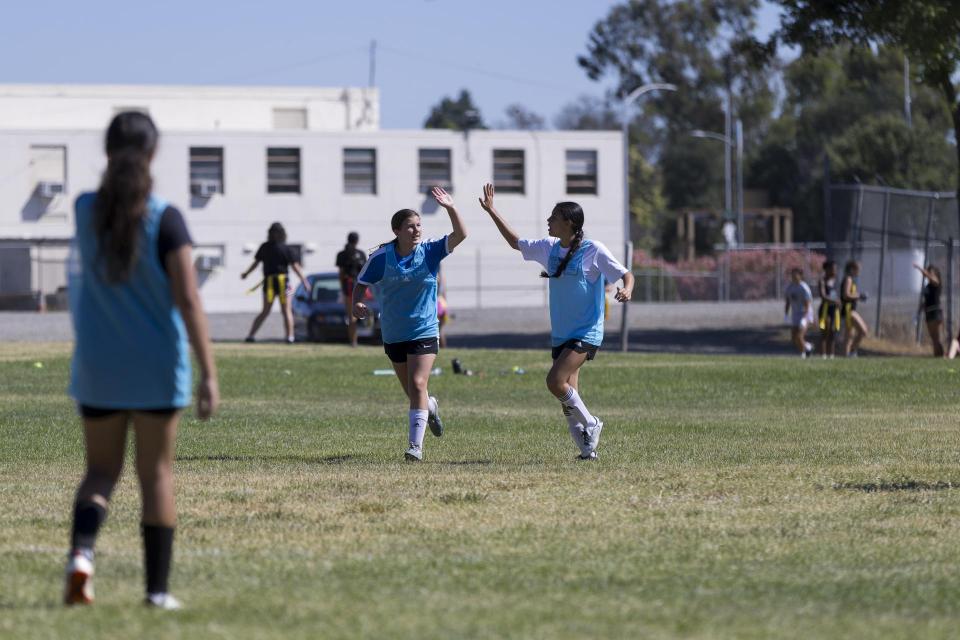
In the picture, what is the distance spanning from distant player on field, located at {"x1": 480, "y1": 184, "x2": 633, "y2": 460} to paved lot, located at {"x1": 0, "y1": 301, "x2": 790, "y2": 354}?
1947 centimetres

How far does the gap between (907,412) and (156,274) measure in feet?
39.6

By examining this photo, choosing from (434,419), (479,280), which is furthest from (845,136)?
(434,419)

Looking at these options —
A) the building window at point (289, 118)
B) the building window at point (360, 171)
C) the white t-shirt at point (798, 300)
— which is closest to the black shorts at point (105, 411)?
the white t-shirt at point (798, 300)

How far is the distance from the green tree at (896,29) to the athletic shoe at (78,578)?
22.7m

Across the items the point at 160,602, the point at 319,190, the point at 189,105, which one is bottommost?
the point at 160,602

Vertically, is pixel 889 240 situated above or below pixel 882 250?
above

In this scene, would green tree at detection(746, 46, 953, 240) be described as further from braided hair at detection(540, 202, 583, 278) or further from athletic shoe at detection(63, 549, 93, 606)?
athletic shoe at detection(63, 549, 93, 606)

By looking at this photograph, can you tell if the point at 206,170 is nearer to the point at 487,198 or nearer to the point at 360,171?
the point at 360,171

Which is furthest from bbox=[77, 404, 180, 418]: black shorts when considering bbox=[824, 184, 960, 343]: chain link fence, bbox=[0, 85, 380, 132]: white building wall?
bbox=[0, 85, 380, 132]: white building wall

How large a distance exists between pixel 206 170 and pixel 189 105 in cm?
1312

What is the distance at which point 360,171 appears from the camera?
194 feet

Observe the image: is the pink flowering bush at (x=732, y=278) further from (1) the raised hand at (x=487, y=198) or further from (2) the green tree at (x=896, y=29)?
(1) the raised hand at (x=487, y=198)

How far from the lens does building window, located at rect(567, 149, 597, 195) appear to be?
61969 mm

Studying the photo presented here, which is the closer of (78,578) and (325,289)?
(78,578)
